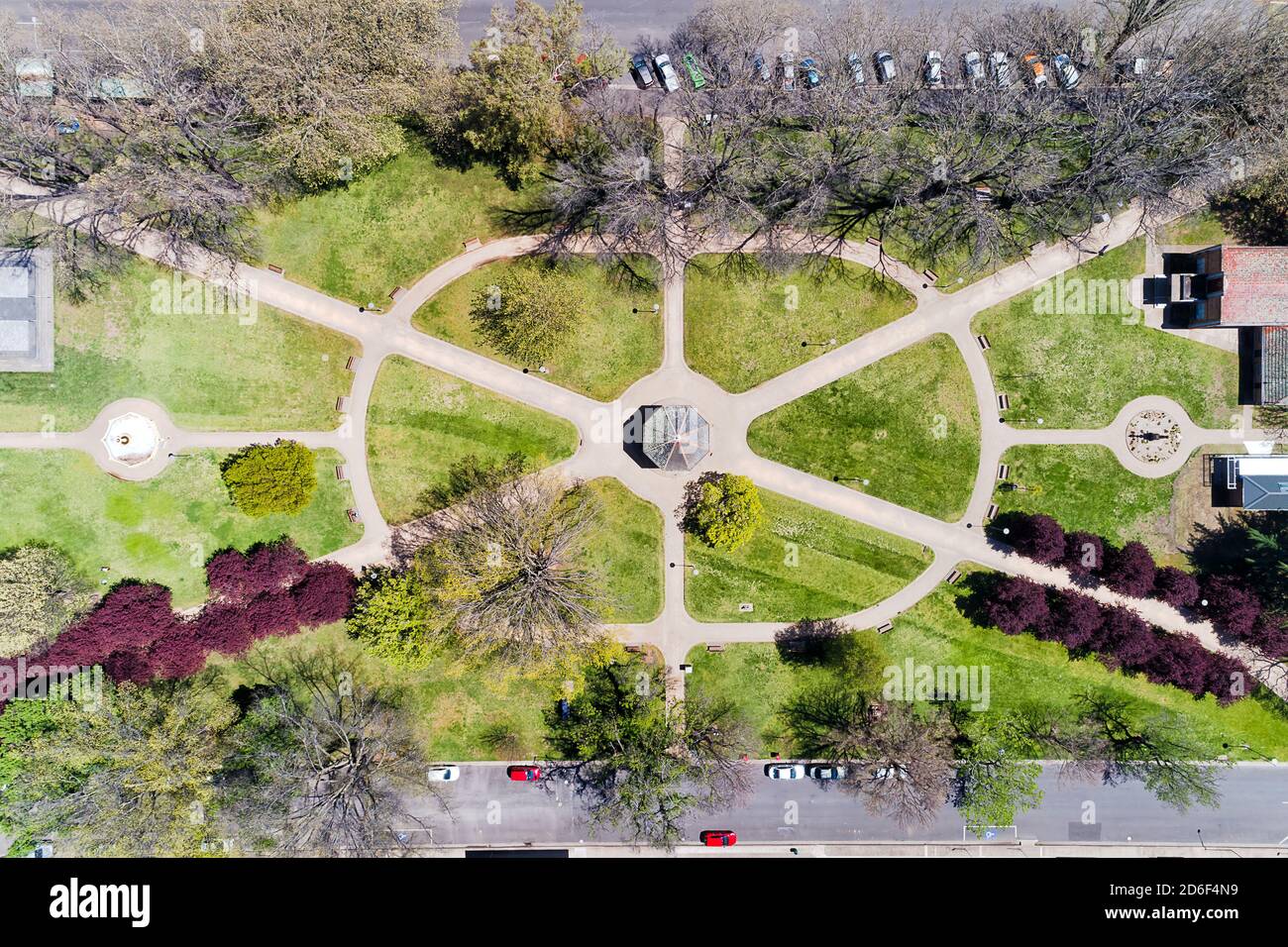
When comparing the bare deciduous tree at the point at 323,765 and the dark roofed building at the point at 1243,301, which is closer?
the bare deciduous tree at the point at 323,765

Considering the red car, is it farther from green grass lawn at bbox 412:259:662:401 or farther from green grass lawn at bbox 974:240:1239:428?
green grass lawn at bbox 974:240:1239:428

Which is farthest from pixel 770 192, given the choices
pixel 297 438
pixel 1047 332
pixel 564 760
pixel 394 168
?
pixel 564 760

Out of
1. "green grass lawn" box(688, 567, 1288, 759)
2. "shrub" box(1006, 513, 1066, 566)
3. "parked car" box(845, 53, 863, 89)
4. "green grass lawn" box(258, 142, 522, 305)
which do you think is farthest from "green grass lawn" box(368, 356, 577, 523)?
"shrub" box(1006, 513, 1066, 566)

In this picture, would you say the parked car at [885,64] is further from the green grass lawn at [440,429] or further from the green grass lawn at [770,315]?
the green grass lawn at [440,429]

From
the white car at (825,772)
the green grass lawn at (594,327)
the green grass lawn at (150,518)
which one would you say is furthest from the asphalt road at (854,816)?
the green grass lawn at (594,327)

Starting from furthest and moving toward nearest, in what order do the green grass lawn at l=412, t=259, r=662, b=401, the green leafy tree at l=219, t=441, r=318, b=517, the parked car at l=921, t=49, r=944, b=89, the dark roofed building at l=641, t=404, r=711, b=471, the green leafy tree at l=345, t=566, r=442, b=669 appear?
the green grass lawn at l=412, t=259, r=662, b=401 → the parked car at l=921, t=49, r=944, b=89 → the dark roofed building at l=641, t=404, r=711, b=471 → the green leafy tree at l=219, t=441, r=318, b=517 → the green leafy tree at l=345, t=566, r=442, b=669

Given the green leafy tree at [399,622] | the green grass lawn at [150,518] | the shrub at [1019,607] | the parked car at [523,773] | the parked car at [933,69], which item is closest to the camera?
the green leafy tree at [399,622]

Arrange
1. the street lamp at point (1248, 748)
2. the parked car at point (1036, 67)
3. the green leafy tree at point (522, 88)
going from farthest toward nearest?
1. the street lamp at point (1248, 748)
2. the parked car at point (1036, 67)
3. the green leafy tree at point (522, 88)

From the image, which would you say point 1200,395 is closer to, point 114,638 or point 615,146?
point 615,146
